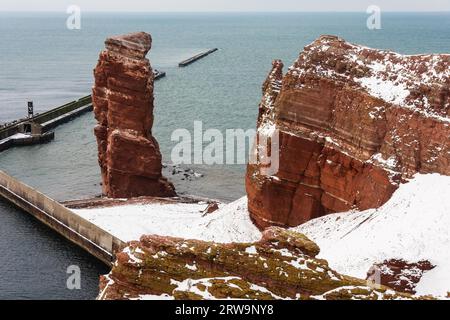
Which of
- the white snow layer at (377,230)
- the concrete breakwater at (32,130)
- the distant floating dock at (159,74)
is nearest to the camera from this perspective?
the white snow layer at (377,230)

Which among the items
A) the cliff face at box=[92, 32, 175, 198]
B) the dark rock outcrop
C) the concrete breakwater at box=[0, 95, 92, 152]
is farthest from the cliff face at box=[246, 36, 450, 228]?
the concrete breakwater at box=[0, 95, 92, 152]

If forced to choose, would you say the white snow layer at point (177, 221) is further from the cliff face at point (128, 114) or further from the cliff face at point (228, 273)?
the cliff face at point (228, 273)

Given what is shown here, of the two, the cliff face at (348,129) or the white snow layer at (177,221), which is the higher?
the cliff face at (348,129)

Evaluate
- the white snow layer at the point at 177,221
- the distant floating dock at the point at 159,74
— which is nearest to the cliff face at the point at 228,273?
the white snow layer at the point at 177,221

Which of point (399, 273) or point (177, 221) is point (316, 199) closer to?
point (177, 221)

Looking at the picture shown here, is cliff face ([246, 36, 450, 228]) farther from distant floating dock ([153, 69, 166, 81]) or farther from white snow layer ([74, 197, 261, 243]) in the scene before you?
distant floating dock ([153, 69, 166, 81])

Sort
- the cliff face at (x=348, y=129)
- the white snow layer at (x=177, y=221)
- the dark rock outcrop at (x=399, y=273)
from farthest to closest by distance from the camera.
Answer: the white snow layer at (x=177, y=221) → the cliff face at (x=348, y=129) → the dark rock outcrop at (x=399, y=273)
